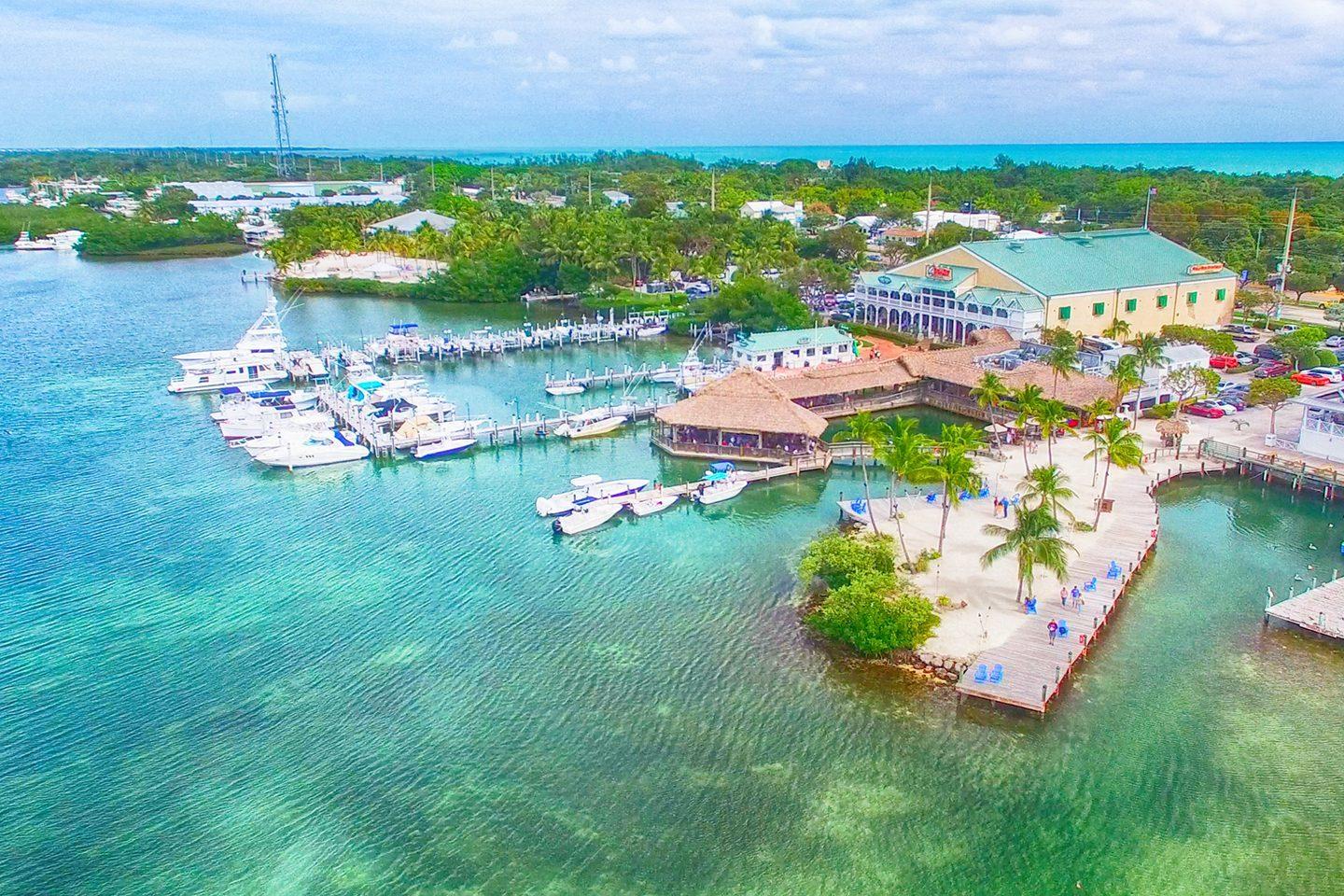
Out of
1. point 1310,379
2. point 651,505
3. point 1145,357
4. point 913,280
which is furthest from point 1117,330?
point 651,505

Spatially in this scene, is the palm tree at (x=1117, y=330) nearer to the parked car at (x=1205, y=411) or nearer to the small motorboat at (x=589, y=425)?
the parked car at (x=1205, y=411)

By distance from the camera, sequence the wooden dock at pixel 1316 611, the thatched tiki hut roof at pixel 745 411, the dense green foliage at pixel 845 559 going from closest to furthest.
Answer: the wooden dock at pixel 1316 611
the dense green foliage at pixel 845 559
the thatched tiki hut roof at pixel 745 411

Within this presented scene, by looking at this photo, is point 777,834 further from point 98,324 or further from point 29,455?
point 98,324

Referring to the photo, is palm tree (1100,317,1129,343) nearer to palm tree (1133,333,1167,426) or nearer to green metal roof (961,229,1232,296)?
green metal roof (961,229,1232,296)

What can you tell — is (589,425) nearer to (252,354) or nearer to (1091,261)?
(252,354)

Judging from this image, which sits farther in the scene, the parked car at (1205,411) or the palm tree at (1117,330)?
the palm tree at (1117,330)

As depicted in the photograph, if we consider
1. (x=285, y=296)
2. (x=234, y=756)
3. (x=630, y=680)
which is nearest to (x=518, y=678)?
(x=630, y=680)

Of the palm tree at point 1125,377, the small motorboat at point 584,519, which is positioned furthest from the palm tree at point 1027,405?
the small motorboat at point 584,519
